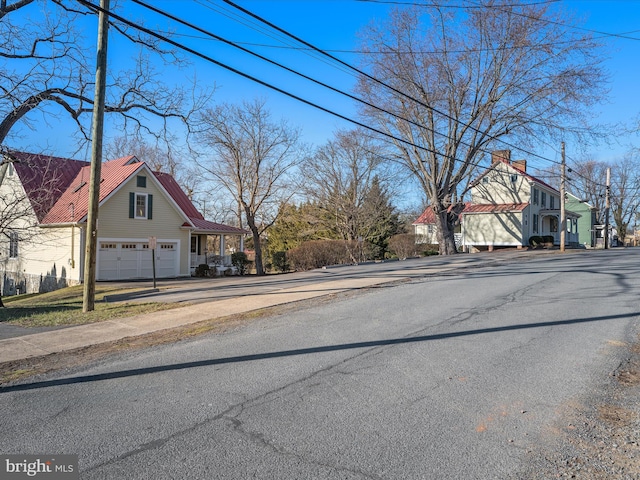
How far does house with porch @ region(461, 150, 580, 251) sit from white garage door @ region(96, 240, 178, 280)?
2724 cm

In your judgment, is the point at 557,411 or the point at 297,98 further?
the point at 297,98

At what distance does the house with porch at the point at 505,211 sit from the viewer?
137 ft

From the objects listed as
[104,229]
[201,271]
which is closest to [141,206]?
[104,229]

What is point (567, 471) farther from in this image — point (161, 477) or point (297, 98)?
point (297, 98)

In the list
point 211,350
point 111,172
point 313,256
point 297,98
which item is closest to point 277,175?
point 313,256

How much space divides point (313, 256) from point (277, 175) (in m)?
5.95

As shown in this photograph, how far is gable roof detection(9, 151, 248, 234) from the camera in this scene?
955 inches

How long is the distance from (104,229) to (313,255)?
12.9 metres

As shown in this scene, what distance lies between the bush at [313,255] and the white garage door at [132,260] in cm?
775

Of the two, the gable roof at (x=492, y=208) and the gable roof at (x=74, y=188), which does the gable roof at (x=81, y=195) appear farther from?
the gable roof at (x=492, y=208)

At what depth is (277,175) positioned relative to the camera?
3123cm

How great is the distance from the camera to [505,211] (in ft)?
136

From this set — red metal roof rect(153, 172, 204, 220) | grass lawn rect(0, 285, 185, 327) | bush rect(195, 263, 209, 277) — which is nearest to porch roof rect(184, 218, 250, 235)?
red metal roof rect(153, 172, 204, 220)

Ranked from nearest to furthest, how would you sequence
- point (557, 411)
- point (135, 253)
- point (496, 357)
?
point (557, 411), point (496, 357), point (135, 253)
